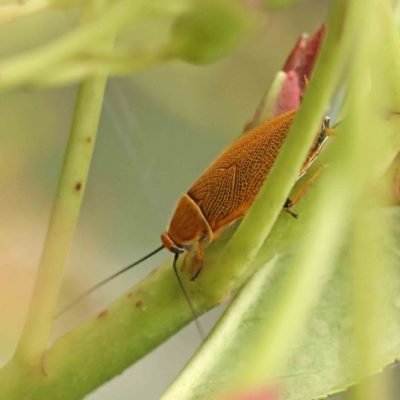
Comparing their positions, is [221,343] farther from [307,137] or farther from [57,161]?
[57,161]

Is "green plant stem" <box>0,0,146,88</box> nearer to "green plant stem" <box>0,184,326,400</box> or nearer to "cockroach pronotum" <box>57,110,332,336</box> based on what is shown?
"green plant stem" <box>0,184,326,400</box>

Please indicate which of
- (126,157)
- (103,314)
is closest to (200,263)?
(103,314)

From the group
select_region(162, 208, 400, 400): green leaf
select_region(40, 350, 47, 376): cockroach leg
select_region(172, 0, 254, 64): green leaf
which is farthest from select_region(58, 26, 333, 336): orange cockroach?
select_region(172, 0, 254, 64): green leaf

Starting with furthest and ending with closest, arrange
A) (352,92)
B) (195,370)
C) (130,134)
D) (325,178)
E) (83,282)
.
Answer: (130,134)
(83,282)
(195,370)
(325,178)
(352,92)

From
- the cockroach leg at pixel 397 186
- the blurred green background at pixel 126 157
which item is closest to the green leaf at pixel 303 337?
the cockroach leg at pixel 397 186

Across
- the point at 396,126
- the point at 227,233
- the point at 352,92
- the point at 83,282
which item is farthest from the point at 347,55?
the point at 83,282

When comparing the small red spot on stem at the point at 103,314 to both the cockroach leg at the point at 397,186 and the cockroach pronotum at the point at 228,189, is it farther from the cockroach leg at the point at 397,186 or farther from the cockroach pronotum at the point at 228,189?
the cockroach leg at the point at 397,186
